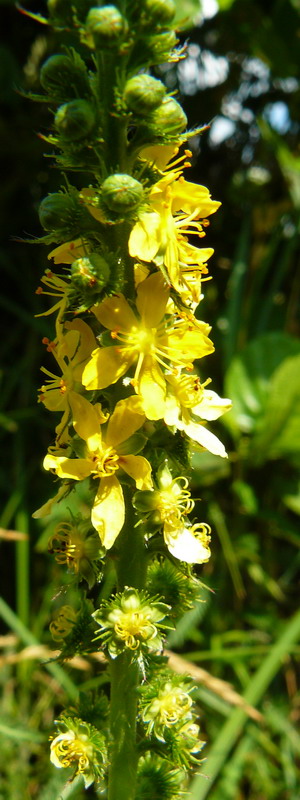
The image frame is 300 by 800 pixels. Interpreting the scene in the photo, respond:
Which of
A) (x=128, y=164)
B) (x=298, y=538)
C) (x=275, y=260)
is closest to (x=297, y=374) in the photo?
(x=298, y=538)

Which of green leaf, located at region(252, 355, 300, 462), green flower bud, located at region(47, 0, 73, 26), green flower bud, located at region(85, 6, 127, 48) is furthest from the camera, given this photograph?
green leaf, located at region(252, 355, 300, 462)

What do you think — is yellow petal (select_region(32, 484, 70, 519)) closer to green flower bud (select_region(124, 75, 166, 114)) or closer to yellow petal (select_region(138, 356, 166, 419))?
yellow petal (select_region(138, 356, 166, 419))

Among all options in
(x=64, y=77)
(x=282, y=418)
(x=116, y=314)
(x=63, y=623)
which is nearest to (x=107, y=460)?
(x=116, y=314)

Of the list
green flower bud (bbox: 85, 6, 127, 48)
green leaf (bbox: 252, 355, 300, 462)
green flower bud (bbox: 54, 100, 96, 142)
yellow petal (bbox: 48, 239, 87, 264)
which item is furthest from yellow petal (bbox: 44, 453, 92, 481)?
green leaf (bbox: 252, 355, 300, 462)

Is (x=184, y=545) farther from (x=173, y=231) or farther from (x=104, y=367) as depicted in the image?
(x=173, y=231)

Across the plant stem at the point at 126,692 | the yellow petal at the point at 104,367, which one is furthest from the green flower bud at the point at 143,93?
the plant stem at the point at 126,692

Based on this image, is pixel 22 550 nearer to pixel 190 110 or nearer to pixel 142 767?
pixel 142 767
